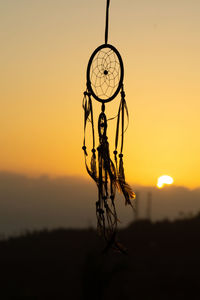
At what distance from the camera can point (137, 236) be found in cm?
1739

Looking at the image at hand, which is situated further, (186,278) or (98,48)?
(186,278)

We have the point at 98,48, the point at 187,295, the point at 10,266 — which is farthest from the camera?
the point at 10,266

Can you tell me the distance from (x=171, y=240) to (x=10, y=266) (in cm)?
413

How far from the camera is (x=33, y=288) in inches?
615

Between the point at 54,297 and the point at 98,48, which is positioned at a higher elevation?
the point at 98,48

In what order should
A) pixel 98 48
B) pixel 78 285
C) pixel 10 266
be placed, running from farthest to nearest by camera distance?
1. pixel 10 266
2. pixel 78 285
3. pixel 98 48

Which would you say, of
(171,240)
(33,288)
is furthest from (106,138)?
(171,240)

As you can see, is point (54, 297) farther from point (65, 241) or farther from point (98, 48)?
point (98, 48)

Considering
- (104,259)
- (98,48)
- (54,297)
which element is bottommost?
(54,297)

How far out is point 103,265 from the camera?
14.4 metres

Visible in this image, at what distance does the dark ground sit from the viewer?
1459 cm

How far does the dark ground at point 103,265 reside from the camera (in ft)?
Answer: 47.9

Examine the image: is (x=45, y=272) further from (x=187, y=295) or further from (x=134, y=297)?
(x=187, y=295)

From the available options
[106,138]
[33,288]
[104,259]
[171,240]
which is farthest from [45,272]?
[106,138]
